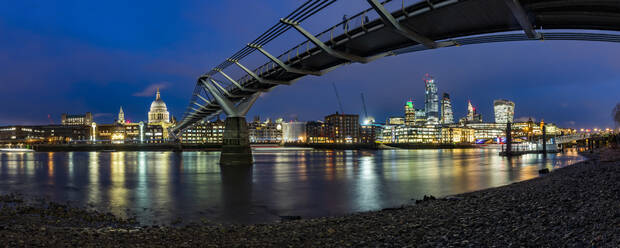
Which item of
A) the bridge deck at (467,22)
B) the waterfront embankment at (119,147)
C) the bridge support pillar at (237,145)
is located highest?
the bridge deck at (467,22)

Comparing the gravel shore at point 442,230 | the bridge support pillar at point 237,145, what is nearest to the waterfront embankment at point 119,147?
the bridge support pillar at point 237,145

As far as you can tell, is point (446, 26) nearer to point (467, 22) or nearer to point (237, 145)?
point (467, 22)

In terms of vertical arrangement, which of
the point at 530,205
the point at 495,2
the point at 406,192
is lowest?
the point at 406,192

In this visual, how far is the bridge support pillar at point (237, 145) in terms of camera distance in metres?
50.8

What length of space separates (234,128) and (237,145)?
368 cm

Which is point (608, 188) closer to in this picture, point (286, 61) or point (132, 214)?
point (132, 214)

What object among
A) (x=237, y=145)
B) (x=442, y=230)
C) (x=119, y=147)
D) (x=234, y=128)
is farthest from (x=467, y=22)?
(x=119, y=147)

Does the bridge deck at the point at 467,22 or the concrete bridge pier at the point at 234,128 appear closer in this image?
the bridge deck at the point at 467,22

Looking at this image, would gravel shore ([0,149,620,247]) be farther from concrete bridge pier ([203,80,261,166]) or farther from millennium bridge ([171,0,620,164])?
concrete bridge pier ([203,80,261,166])

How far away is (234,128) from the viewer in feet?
165

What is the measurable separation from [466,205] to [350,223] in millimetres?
4417

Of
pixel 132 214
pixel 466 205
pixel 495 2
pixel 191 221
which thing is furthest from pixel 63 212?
pixel 495 2

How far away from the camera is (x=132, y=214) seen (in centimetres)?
1931

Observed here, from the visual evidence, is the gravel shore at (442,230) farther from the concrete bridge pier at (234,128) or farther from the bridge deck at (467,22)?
the concrete bridge pier at (234,128)
